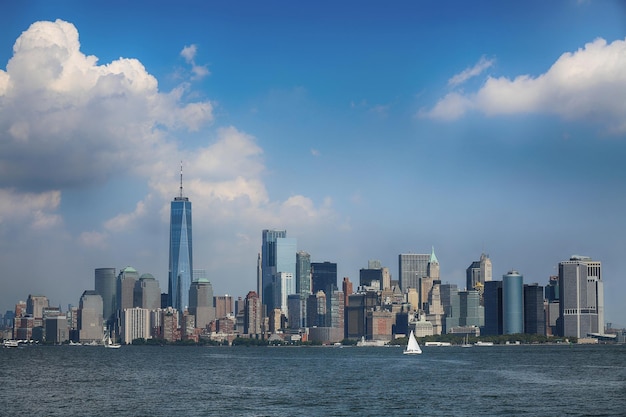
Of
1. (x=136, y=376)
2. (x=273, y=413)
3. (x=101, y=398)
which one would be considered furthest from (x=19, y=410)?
(x=136, y=376)

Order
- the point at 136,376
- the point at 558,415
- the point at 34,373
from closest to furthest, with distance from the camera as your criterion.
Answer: the point at 558,415 < the point at 136,376 < the point at 34,373

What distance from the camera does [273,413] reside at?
71.0 meters

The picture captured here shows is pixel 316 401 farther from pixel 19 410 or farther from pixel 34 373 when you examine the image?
pixel 34 373

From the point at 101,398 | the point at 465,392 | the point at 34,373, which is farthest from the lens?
the point at 34,373

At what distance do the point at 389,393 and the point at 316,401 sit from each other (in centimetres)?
1058

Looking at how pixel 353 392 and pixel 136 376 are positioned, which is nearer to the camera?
pixel 353 392

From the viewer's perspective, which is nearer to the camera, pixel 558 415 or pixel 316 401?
→ pixel 558 415

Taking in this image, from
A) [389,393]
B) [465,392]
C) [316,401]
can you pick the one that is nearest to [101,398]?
[316,401]

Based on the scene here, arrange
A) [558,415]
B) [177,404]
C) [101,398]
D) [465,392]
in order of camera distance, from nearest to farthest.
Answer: [558,415]
[177,404]
[101,398]
[465,392]

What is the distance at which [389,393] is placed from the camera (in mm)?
90250

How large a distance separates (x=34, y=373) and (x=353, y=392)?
2116 inches

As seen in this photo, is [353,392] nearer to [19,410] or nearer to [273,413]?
[273,413]

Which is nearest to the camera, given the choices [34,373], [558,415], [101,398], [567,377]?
[558,415]

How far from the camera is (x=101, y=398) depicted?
8400 cm
